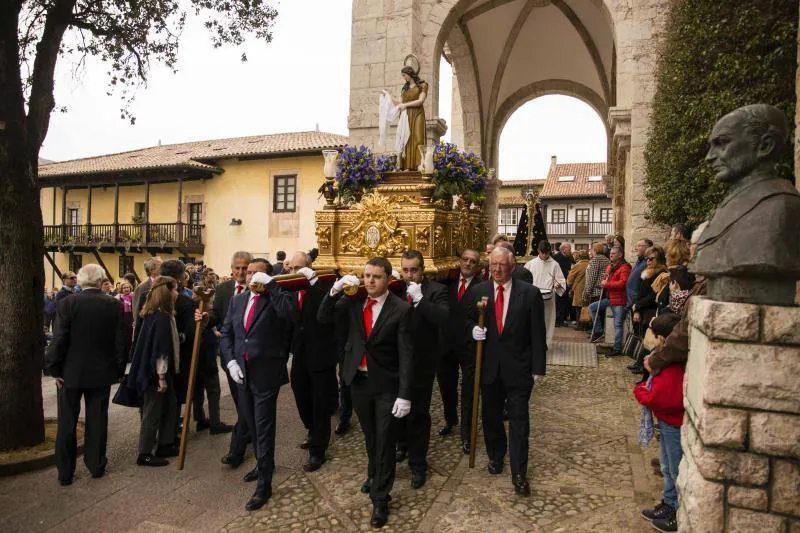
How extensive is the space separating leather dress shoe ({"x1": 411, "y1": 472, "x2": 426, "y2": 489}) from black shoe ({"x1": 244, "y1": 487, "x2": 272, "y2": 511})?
1112mm

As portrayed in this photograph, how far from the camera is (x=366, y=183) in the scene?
25.3ft

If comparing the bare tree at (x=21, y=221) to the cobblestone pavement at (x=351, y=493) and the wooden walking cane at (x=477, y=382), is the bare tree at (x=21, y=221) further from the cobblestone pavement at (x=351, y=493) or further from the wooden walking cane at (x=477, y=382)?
the wooden walking cane at (x=477, y=382)

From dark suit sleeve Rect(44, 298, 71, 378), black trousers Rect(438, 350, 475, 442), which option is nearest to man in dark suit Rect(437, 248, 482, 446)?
black trousers Rect(438, 350, 475, 442)

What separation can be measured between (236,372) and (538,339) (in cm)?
241

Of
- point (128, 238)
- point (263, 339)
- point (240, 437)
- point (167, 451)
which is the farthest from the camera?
point (128, 238)

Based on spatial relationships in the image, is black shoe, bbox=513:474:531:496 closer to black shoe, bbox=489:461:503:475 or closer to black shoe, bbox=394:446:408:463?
black shoe, bbox=489:461:503:475

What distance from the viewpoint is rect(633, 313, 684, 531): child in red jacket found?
339 cm

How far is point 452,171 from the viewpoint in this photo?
7.41 m

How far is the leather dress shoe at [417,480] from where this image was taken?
4254mm

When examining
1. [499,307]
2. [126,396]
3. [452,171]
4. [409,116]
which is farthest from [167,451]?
[409,116]

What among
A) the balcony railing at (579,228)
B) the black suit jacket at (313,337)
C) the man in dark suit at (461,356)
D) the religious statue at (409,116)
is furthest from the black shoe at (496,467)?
the balcony railing at (579,228)

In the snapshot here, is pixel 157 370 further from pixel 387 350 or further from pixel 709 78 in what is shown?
pixel 709 78

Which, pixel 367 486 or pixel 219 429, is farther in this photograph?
pixel 219 429

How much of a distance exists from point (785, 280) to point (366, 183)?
19.1ft
